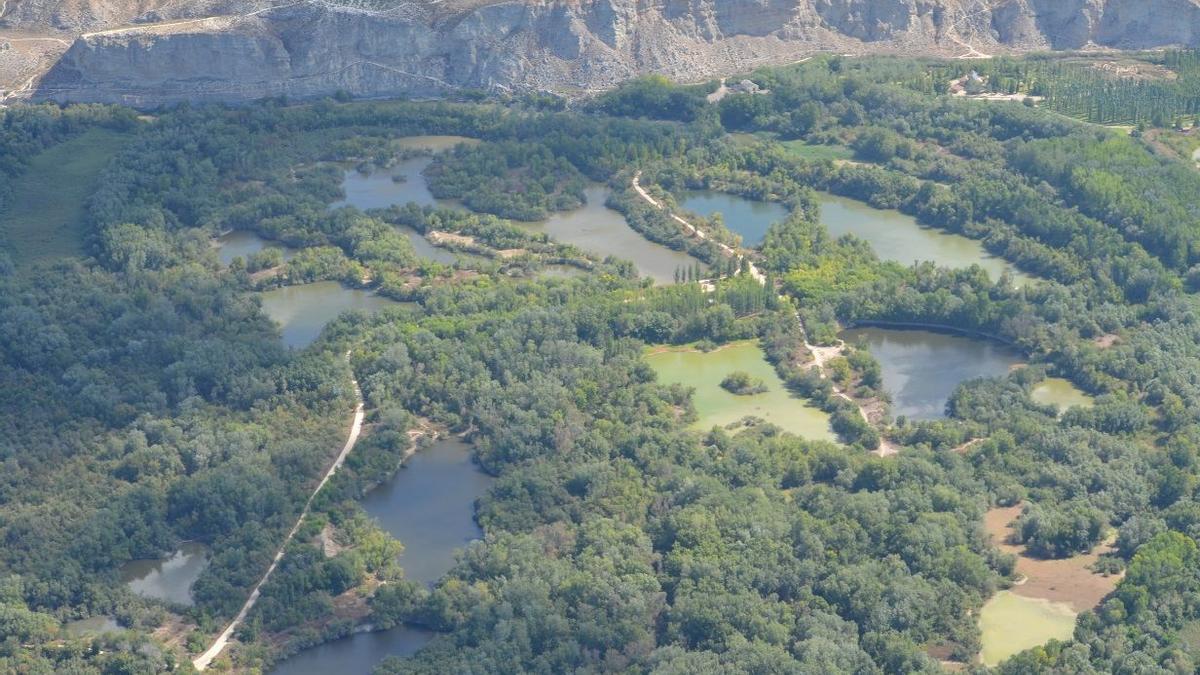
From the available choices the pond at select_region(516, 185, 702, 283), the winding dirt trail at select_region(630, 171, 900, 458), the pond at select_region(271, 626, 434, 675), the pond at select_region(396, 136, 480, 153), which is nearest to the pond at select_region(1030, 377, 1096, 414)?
the winding dirt trail at select_region(630, 171, 900, 458)

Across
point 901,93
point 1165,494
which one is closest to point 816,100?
point 901,93

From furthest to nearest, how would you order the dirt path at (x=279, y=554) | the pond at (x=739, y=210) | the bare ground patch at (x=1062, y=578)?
the pond at (x=739, y=210), the bare ground patch at (x=1062, y=578), the dirt path at (x=279, y=554)

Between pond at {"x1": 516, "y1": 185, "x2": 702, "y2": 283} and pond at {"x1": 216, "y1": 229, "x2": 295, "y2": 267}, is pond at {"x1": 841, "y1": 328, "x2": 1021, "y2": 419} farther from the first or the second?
pond at {"x1": 216, "y1": 229, "x2": 295, "y2": 267}

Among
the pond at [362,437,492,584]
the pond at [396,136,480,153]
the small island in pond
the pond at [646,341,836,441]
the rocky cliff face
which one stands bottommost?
the pond at [362,437,492,584]

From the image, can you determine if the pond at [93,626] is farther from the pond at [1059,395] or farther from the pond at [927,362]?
the pond at [1059,395]

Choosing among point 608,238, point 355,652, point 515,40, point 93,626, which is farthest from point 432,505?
point 515,40

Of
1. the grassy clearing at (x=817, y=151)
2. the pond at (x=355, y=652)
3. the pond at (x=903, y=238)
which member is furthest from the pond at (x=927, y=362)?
the pond at (x=355, y=652)
